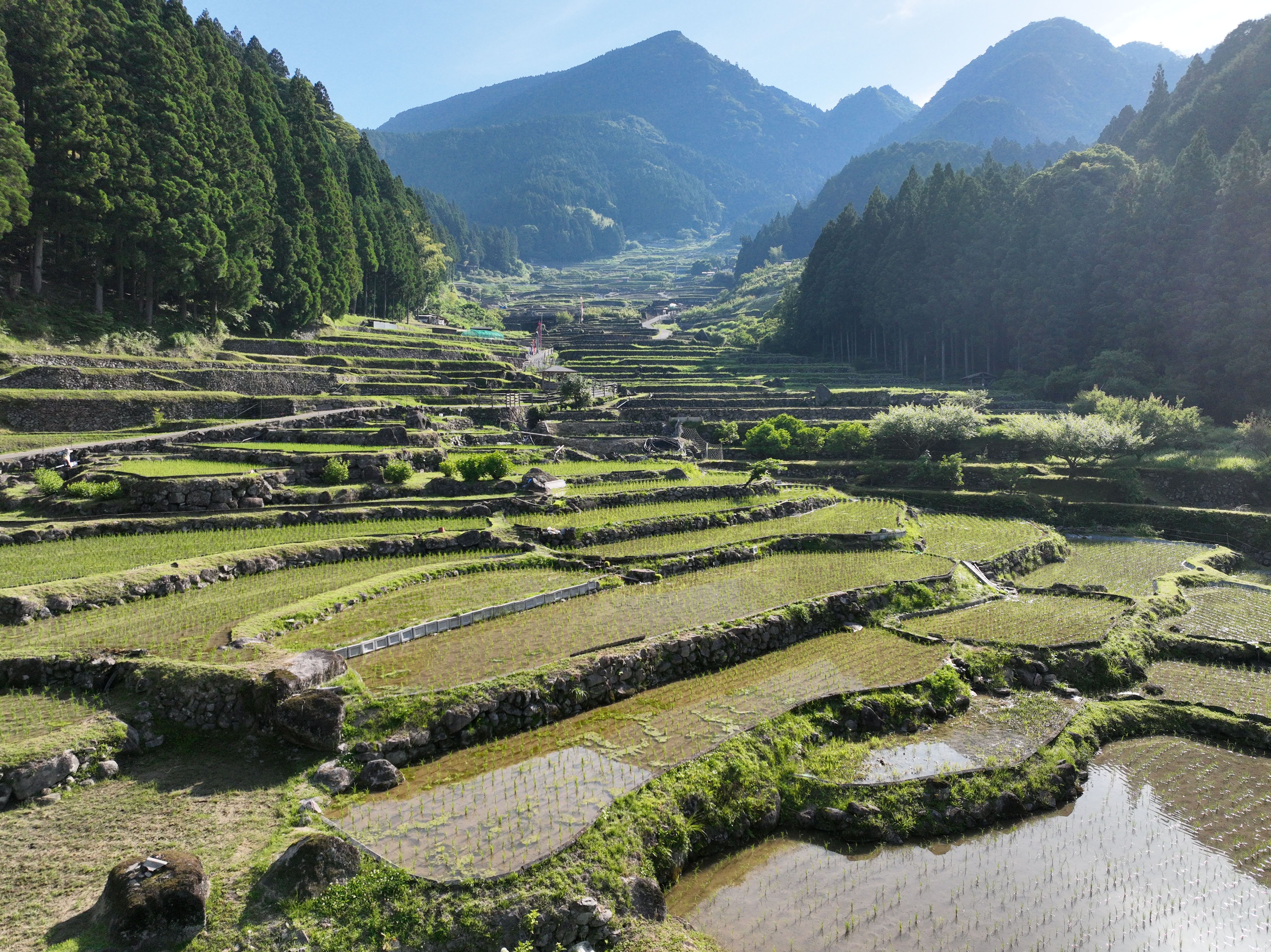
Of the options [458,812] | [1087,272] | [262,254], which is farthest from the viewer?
[1087,272]

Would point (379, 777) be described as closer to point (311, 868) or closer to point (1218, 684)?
point (311, 868)

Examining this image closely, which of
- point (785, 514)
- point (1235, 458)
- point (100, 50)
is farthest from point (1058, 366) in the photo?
point (100, 50)

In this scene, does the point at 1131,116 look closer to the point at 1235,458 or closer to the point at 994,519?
the point at 1235,458

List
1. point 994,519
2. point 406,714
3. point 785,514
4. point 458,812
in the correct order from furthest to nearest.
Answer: point 994,519 < point 785,514 < point 406,714 < point 458,812

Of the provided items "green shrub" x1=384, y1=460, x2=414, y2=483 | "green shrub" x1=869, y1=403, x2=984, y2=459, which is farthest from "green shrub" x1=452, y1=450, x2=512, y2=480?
"green shrub" x1=869, y1=403, x2=984, y2=459


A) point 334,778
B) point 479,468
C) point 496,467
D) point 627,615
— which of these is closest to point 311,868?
point 334,778

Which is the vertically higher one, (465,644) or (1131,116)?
(1131,116)
